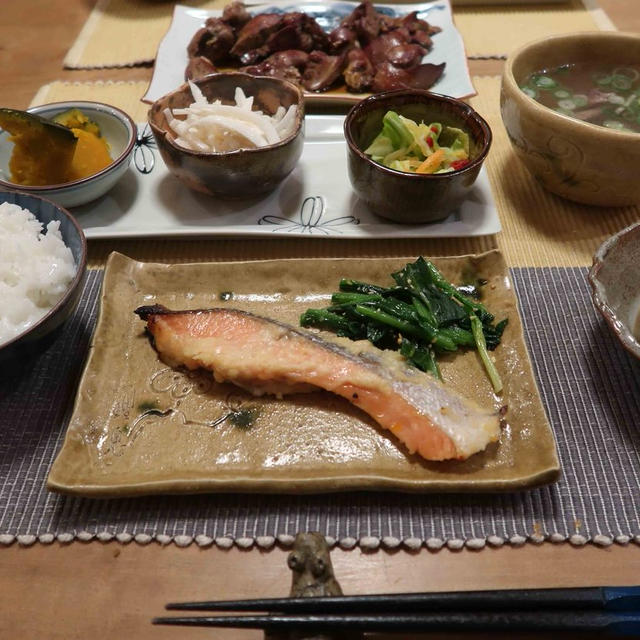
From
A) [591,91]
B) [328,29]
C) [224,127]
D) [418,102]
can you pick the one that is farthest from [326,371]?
[328,29]

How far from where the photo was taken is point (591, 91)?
2559mm

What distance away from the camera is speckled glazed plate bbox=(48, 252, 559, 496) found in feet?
4.81

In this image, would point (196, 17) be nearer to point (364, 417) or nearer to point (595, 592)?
point (364, 417)

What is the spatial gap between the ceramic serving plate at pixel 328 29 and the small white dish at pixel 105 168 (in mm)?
510

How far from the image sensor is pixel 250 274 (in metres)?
2.09

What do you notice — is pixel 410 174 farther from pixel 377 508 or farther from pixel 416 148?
pixel 377 508

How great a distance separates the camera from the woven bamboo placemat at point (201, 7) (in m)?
3.64

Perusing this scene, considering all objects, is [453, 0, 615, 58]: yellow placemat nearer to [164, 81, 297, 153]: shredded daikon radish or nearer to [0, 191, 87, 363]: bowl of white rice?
[164, 81, 297, 153]: shredded daikon radish

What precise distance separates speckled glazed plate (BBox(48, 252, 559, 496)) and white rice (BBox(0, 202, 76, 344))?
0.65 ft

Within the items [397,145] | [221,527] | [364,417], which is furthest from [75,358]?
[397,145]

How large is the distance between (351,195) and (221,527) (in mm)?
1605

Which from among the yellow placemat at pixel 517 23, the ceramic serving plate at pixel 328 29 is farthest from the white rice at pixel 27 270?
the yellow placemat at pixel 517 23

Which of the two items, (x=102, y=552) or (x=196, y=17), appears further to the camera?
(x=196, y=17)

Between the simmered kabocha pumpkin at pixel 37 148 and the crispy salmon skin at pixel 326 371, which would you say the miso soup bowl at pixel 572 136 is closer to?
the crispy salmon skin at pixel 326 371
